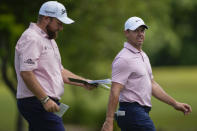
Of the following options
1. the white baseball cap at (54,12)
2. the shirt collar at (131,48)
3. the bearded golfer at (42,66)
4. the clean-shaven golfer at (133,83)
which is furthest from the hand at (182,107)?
the white baseball cap at (54,12)

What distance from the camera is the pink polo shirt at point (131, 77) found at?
6.64m

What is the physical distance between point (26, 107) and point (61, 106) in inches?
12.9

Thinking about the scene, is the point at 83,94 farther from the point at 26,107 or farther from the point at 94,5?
the point at 26,107

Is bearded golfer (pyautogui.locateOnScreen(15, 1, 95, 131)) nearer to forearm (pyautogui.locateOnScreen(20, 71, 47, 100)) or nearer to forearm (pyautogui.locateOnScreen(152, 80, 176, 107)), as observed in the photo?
forearm (pyautogui.locateOnScreen(20, 71, 47, 100))

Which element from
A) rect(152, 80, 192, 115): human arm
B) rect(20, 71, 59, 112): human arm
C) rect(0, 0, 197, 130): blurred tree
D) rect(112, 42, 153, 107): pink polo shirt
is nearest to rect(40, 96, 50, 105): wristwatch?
rect(20, 71, 59, 112): human arm

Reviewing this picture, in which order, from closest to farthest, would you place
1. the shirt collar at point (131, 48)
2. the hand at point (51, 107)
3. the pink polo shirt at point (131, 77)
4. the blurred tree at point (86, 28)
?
1. the hand at point (51, 107)
2. the pink polo shirt at point (131, 77)
3. the shirt collar at point (131, 48)
4. the blurred tree at point (86, 28)

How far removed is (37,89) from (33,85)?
0.17 feet

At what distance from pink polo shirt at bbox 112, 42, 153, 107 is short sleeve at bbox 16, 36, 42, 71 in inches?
36.1

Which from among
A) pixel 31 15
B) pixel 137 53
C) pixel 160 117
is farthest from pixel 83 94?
pixel 137 53

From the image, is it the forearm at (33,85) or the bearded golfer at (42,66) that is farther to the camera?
the bearded golfer at (42,66)

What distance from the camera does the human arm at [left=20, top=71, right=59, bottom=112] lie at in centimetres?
598

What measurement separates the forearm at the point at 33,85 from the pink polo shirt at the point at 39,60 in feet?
0.20

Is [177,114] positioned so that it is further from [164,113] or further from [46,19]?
[46,19]

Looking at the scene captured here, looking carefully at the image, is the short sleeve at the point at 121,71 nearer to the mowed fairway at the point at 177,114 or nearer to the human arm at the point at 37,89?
the human arm at the point at 37,89
